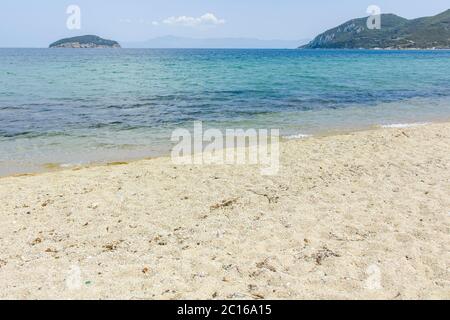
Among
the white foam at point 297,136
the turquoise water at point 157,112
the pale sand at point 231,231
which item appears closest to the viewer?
the pale sand at point 231,231

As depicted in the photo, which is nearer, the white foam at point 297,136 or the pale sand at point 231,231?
the pale sand at point 231,231

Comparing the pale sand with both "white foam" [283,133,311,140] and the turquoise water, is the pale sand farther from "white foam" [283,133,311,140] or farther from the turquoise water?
"white foam" [283,133,311,140]

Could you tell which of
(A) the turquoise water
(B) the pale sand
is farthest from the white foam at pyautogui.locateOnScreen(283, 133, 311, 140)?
(B) the pale sand

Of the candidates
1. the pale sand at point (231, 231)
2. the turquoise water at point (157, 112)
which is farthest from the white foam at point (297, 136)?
the pale sand at point (231, 231)

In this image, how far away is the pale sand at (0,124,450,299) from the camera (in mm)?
5273

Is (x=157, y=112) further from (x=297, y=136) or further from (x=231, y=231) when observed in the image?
(x=231, y=231)

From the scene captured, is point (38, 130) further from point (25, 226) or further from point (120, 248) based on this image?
point (120, 248)

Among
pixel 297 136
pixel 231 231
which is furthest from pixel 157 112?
pixel 231 231

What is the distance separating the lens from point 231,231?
6.92m

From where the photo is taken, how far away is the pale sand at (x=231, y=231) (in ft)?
17.3

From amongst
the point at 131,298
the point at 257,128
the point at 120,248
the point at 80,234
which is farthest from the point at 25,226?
the point at 257,128

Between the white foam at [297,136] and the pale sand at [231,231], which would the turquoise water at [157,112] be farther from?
the pale sand at [231,231]

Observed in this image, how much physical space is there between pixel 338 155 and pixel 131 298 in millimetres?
8520
